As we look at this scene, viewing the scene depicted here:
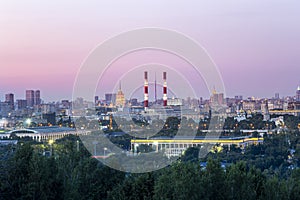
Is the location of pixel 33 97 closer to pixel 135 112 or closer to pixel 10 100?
pixel 10 100

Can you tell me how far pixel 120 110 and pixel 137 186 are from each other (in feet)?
79.1

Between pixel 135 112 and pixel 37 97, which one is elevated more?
pixel 37 97

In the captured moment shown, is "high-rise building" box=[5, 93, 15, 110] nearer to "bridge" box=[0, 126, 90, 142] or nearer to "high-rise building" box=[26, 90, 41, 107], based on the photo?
"high-rise building" box=[26, 90, 41, 107]

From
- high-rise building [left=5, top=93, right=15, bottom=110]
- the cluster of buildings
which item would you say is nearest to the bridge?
the cluster of buildings

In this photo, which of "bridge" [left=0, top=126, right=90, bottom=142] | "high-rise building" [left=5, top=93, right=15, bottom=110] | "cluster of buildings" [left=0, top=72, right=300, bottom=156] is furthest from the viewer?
"high-rise building" [left=5, top=93, right=15, bottom=110]

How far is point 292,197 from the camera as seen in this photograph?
7031 mm

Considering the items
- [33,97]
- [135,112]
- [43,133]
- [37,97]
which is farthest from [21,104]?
[43,133]

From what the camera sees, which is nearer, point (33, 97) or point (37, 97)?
point (33, 97)

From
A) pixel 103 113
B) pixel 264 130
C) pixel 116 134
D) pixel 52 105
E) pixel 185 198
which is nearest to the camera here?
pixel 185 198

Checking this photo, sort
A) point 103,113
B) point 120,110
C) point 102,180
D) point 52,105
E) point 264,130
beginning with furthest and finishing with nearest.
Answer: point 52,105
point 103,113
point 120,110
point 264,130
point 102,180

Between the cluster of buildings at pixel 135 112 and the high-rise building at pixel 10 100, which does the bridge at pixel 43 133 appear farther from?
the high-rise building at pixel 10 100

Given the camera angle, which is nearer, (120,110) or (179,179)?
(179,179)

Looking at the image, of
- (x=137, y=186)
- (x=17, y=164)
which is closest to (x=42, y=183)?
(x=17, y=164)

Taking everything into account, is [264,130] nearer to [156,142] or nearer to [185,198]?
[156,142]
